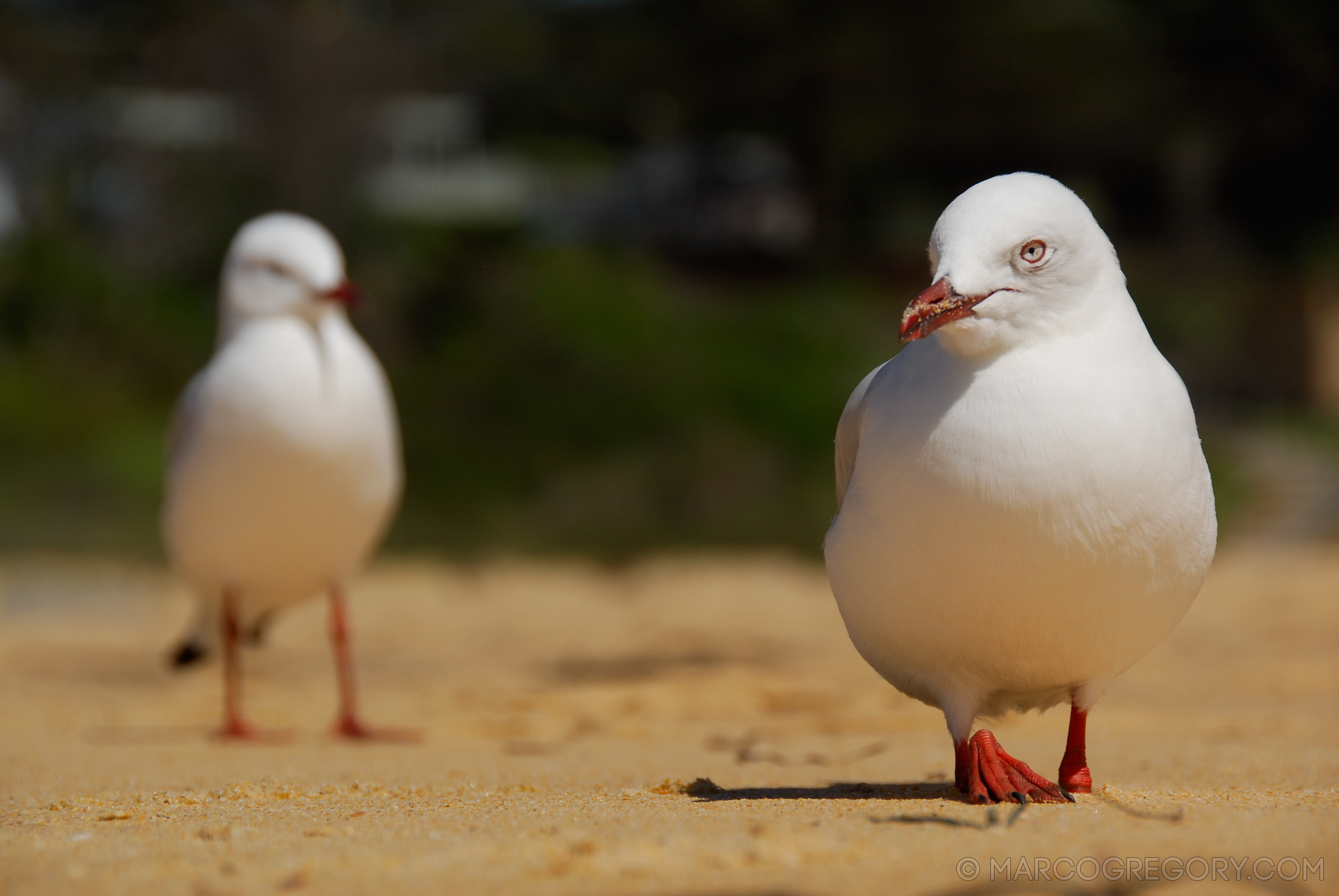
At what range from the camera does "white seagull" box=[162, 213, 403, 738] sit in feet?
18.3

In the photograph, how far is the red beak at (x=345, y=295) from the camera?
5762 mm

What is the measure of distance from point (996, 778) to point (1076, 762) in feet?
1.06

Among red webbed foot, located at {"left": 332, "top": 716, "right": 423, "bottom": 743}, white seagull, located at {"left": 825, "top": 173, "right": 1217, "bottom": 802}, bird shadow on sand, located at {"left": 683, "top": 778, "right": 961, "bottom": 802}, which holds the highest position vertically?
white seagull, located at {"left": 825, "top": 173, "right": 1217, "bottom": 802}

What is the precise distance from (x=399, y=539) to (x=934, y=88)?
10266mm

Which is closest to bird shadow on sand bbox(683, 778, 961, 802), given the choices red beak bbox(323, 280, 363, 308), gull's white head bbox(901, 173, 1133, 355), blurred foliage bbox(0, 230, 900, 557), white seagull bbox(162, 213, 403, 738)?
gull's white head bbox(901, 173, 1133, 355)

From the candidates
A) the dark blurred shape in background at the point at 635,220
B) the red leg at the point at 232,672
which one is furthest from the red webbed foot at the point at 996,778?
the dark blurred shape in background at the point at 635,220

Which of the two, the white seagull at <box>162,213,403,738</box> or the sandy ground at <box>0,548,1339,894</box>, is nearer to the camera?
the sandy ground at <box>0,548,1339,894</box>

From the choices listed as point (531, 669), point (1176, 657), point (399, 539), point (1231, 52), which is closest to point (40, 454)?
point (399, 539)

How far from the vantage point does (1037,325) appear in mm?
2963

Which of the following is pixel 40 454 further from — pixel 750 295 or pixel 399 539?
pixel 750 295

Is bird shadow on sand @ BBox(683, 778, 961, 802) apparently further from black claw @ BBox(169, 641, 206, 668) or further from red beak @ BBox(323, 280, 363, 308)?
black claw @ BBox(169, 641, 206, 668)

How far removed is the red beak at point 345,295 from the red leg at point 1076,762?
3463mm

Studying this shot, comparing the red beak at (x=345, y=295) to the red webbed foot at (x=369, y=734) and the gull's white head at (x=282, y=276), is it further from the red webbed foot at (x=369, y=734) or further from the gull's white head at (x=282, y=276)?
the red webbed foot at (x=369, y=734)

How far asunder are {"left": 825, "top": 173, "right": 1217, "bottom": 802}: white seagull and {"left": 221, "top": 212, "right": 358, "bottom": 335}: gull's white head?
3303 millimetres
